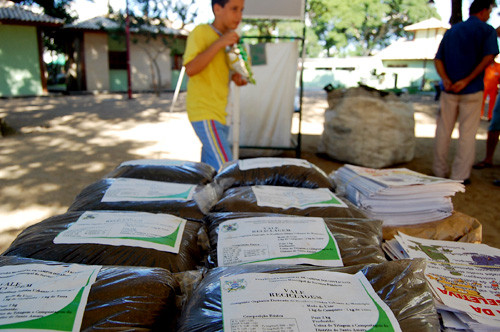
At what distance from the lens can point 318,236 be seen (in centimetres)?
86

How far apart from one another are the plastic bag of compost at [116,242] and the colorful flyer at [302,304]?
0.74 ft

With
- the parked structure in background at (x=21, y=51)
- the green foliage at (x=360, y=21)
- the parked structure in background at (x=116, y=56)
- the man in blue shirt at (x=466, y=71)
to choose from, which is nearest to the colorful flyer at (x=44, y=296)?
the man in blue shirt at (x=466, y=71)

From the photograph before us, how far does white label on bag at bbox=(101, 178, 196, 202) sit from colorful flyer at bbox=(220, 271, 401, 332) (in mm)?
545

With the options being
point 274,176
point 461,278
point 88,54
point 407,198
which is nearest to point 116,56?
point 88,54

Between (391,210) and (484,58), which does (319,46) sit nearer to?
(484,58)

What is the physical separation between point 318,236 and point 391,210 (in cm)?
47

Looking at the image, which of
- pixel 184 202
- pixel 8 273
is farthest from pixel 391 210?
pixel 8 273

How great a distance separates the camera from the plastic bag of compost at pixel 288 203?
42.5 inches

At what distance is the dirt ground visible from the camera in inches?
122

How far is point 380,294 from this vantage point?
0.66 metres

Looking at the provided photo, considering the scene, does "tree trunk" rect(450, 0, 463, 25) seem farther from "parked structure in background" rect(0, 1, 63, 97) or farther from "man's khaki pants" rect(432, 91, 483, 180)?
"parked structure in background" rect(0, 1, 63, 97)

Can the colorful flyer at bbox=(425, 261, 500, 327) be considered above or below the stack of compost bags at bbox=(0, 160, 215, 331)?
below

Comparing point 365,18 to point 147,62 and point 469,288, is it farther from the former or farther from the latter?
point 469,288

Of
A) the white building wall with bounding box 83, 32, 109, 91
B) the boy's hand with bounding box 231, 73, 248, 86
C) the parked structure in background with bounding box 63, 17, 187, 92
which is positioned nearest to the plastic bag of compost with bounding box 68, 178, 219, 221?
the boy's hand with bounding box 231, 73, 248, 86
